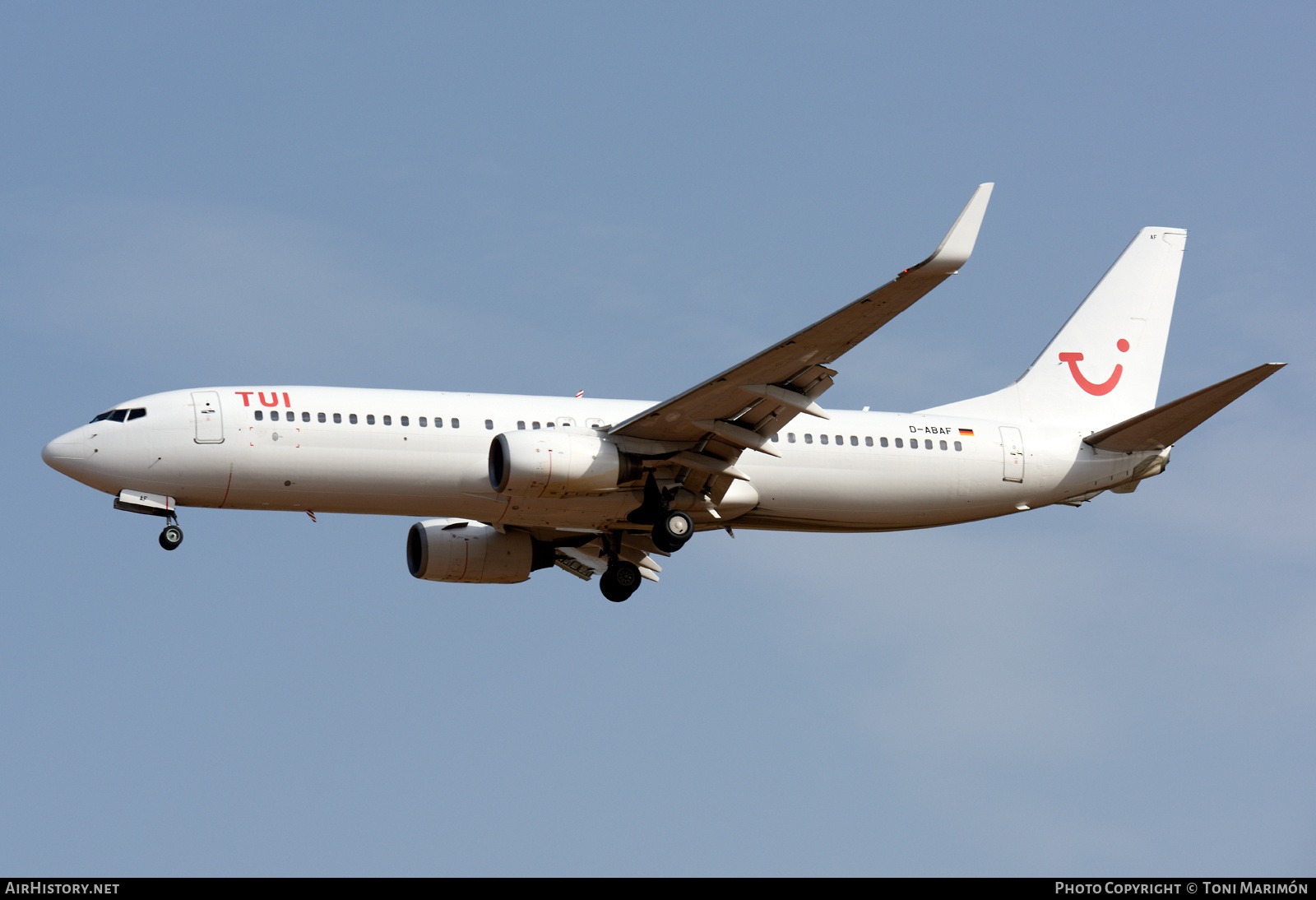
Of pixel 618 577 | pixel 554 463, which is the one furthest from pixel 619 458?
pixel 618 577

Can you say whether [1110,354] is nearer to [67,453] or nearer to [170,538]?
[170,538]

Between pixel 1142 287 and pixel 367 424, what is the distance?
21.2 m

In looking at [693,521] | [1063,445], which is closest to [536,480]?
[693,521]

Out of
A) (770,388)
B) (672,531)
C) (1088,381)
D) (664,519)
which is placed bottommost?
(672,531)

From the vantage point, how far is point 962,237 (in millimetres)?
29281

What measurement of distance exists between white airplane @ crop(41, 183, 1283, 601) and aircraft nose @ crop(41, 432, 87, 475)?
40 mm

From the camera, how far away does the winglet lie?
2911cm

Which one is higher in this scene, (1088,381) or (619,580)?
(1088,381)

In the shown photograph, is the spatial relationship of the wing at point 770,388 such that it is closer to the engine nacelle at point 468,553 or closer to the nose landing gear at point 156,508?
the engine nacelle at point 468,553

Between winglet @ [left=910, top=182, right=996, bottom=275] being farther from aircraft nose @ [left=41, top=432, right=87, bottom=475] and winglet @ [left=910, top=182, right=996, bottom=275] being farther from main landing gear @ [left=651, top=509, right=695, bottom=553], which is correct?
aircraft nose @ [left=41, top=432, right=87, bottom=475]

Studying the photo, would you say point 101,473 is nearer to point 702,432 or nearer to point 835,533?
point 702,432

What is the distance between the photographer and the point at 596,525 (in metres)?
39.5

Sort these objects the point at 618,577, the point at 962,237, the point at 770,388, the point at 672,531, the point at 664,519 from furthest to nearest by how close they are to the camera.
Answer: the point at 618,577 → the point at 664,519 → the point at 672,531 → the point at 770,388 → the point at 962,237

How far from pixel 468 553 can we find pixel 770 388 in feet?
33.8
